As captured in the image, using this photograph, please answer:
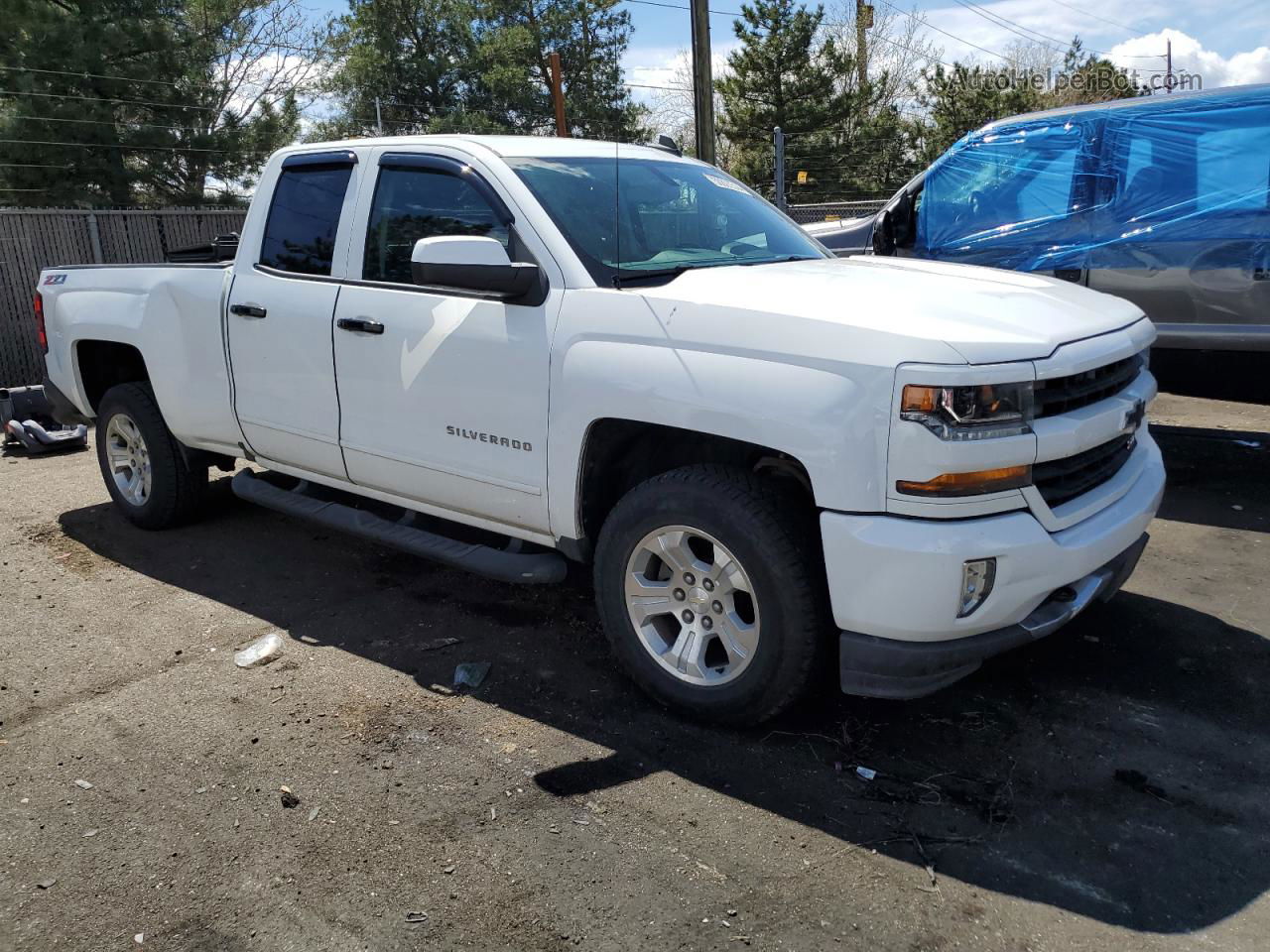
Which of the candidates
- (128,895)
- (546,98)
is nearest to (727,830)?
(128,895)

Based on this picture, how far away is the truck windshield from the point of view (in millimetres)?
3840

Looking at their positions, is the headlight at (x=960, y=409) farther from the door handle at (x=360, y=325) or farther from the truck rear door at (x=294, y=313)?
the truck rear door at (x=294, y=313)

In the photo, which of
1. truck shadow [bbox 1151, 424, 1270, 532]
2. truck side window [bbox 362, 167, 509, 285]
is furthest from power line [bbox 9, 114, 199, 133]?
truck shadow [bbox 1151, 424, 1270, 532]

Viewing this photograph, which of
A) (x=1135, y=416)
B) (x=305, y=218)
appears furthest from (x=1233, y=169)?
(x=305, y=218)

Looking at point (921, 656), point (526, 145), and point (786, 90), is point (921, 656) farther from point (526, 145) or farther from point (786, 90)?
point (786, 90)

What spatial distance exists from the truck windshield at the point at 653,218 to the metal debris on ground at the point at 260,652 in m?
2.13

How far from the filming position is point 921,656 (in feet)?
9.87

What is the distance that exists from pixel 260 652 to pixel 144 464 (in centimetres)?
212

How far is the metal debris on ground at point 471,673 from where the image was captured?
398 cm

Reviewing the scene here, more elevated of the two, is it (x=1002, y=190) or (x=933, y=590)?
(x=1002, y=190)

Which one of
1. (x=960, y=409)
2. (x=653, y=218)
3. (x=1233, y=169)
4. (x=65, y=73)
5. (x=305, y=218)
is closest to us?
(x=960, y=409)

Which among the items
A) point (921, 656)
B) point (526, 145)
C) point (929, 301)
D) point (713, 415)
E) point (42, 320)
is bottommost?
point (921, 656)

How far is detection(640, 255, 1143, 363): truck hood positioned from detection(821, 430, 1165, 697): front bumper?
0.53m

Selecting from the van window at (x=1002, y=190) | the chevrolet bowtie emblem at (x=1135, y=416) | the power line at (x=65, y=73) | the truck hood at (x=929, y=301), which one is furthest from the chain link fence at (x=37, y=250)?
the chevrolet bowtie emblem at (x=1135, y=416)
